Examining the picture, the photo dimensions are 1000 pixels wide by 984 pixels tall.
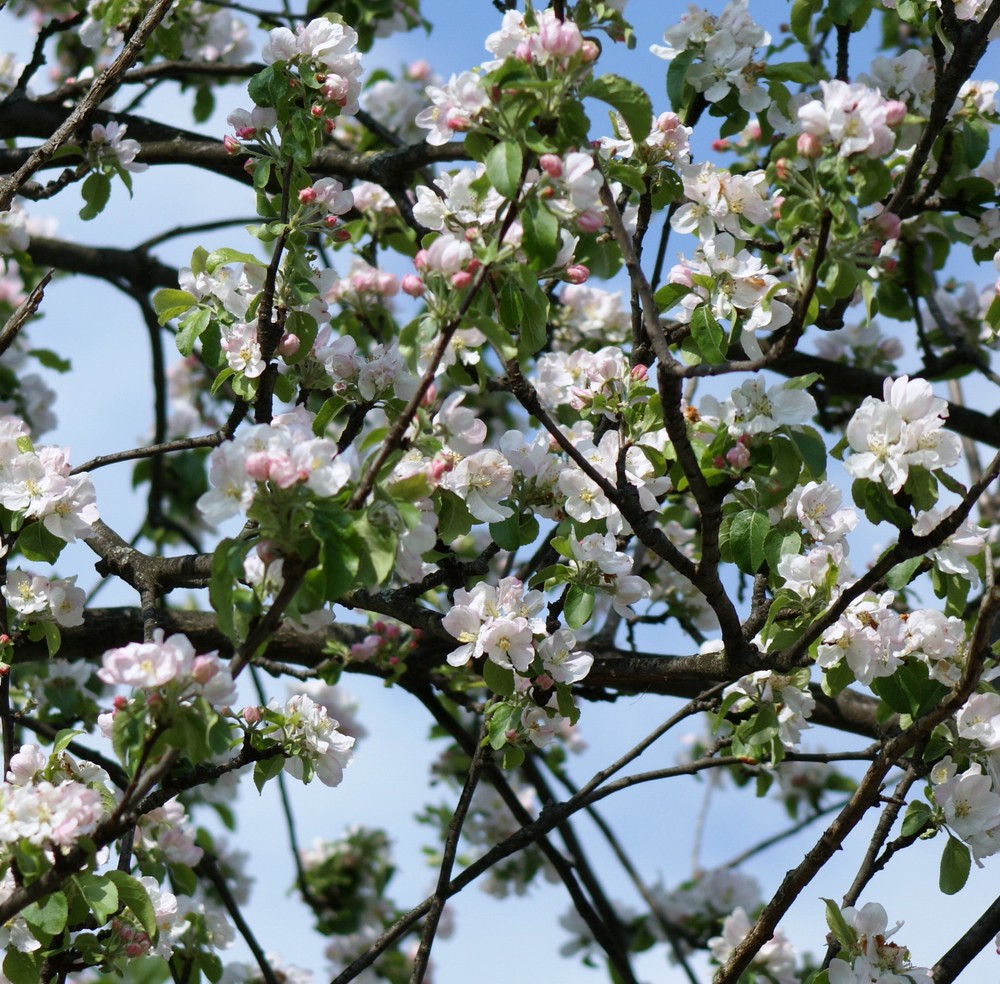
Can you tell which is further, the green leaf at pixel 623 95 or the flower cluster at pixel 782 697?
the flower cluster at pixel 782 697

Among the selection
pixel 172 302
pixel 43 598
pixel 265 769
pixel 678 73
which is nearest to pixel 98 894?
pixel 265 769

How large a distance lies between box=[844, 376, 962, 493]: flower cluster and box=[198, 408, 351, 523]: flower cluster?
75 cm

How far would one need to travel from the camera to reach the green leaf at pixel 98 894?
175 cm

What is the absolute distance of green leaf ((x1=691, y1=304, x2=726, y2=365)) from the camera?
6.66 ft

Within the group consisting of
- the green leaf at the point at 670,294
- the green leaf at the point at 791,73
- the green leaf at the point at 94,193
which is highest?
the green leaf at the point at 94,193

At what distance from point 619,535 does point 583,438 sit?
0.20 metres

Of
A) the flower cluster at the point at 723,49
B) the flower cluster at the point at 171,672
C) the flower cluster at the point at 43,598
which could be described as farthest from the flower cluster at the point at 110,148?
the flower cluster at the point at 171,672

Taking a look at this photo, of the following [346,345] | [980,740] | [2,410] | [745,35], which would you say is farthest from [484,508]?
[2,410]

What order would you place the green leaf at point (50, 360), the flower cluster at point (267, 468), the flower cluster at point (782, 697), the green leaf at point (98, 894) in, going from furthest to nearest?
the green leaf at point (50, 360) < the flower cluster at point (782, 697) < the green leaf at point (98, 894) < the flower cluster at point (267, 468)

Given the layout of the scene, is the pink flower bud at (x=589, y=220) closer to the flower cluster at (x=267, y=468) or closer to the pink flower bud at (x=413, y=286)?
the pink flower bud at (x=413, y=286)

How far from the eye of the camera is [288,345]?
217 cm

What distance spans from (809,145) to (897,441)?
451 mm

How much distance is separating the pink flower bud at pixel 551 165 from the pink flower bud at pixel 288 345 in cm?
71

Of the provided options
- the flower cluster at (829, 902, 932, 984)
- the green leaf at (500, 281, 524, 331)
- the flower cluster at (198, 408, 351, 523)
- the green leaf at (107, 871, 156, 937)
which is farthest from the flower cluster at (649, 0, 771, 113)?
the green leaf at (107, 871, 156, 937)
